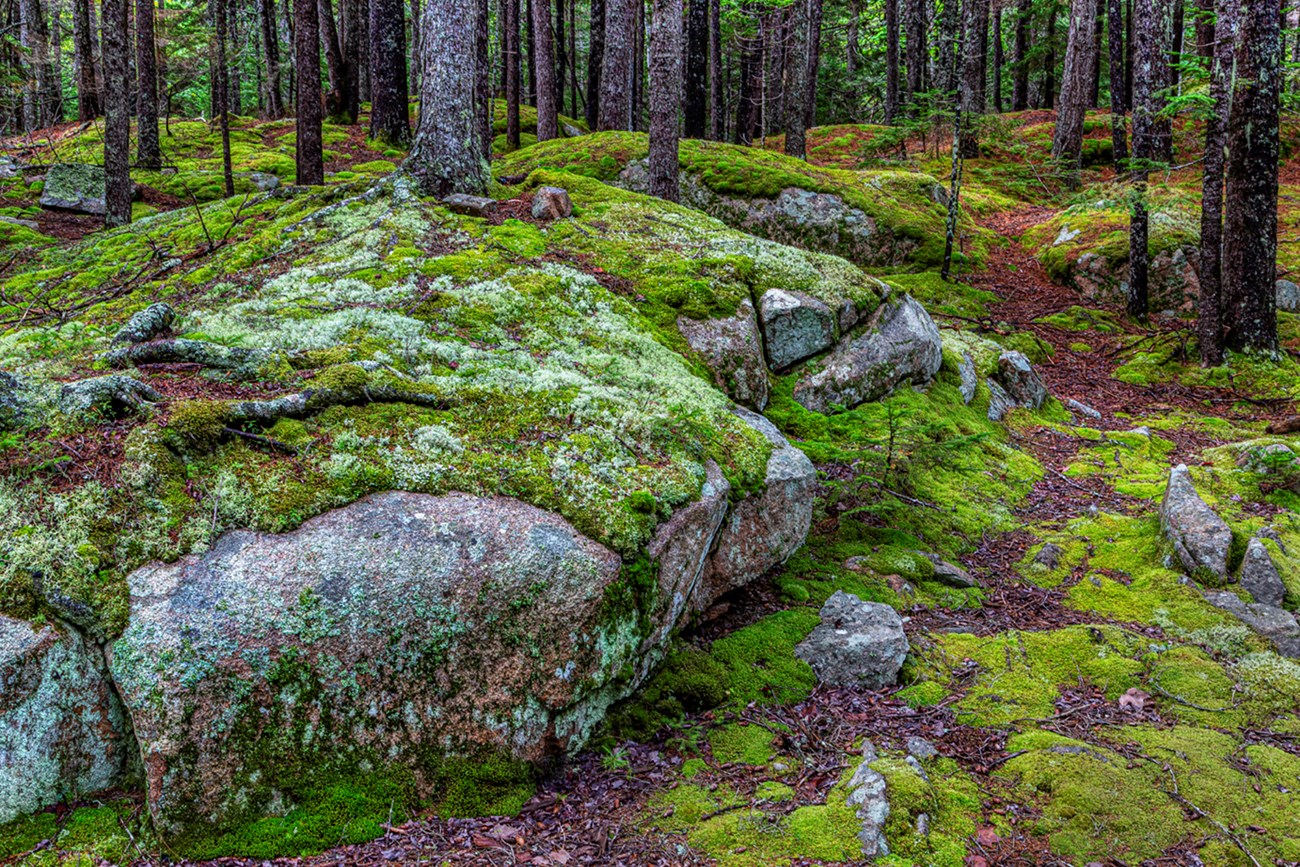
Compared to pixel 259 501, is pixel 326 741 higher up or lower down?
lower down

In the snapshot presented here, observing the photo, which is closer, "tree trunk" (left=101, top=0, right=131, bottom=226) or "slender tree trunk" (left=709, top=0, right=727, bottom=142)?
"tree trunk" (left=101, top=0, right=131, bottom=226)

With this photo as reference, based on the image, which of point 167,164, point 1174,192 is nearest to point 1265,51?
point 1174,192

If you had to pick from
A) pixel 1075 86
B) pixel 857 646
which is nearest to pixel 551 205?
pixel 857 646

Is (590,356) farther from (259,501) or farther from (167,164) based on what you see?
(167,164)

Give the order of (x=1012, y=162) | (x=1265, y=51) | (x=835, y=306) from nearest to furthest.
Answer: (x=835, y=306)
(x=1265, y=51)
(x=1012, y=162)

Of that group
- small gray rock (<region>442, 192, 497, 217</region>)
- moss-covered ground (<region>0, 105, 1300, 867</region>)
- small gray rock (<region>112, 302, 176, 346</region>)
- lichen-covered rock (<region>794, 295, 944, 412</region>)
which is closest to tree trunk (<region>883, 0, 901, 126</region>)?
moss-covered ground (<region>0, 105, 1300, 867</region>)

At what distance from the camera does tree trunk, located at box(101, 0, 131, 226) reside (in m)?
12.3

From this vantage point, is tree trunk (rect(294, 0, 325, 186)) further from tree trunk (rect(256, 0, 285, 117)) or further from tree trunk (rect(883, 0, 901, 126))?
tree trunk (rect(883, 0, 901, 126))

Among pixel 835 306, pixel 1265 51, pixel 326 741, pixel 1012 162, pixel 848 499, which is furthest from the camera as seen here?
pixel 1012 162

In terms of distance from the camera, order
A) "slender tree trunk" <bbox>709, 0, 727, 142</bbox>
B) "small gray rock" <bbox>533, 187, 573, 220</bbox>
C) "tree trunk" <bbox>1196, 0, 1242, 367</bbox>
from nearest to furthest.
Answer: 1. "small gray rock" <bbox>533, 187, 573, 220</bbox>
2. "tree trunk" <bbox>1196, 0, 1242, 367</bbox>
3. "slender tree trunk" <bbox>709, 0, 727, 142</bbox>

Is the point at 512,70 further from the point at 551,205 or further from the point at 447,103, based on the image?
the point at 551,205

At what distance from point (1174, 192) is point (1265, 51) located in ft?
7.59

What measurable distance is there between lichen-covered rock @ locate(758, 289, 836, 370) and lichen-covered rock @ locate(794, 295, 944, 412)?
237 mm

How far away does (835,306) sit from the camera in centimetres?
838
